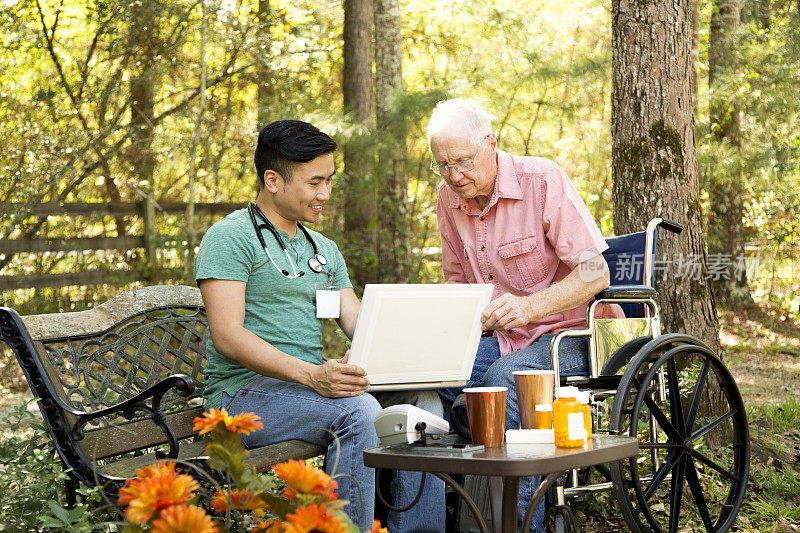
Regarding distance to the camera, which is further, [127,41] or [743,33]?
[743,33]

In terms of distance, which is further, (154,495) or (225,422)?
(225,422)

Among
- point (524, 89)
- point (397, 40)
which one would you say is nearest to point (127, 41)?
point (397, 40)

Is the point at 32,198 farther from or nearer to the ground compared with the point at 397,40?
nearer to the ground

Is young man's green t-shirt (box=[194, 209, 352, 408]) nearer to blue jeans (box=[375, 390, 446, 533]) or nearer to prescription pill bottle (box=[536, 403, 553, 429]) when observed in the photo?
blue jeans (box=[375, 390, 446, 533])

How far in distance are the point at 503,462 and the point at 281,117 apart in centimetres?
673

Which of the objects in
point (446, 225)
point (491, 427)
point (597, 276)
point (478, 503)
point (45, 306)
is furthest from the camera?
point (45, 306)

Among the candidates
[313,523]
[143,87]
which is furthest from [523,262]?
[143,87]

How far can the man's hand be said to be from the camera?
2.32 m

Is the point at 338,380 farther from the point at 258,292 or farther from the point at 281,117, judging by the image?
the point at 281,117

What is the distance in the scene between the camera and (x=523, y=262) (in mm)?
2875

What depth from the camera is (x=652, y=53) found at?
3904mm

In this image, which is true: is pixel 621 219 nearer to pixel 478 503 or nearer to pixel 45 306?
pixel 478 503

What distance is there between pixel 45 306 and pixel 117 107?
221 centimetres

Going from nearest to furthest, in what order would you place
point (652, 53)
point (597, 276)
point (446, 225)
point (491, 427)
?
point (491, 427) < point (597, 276) < point (446, 225) < point (652, 53)
